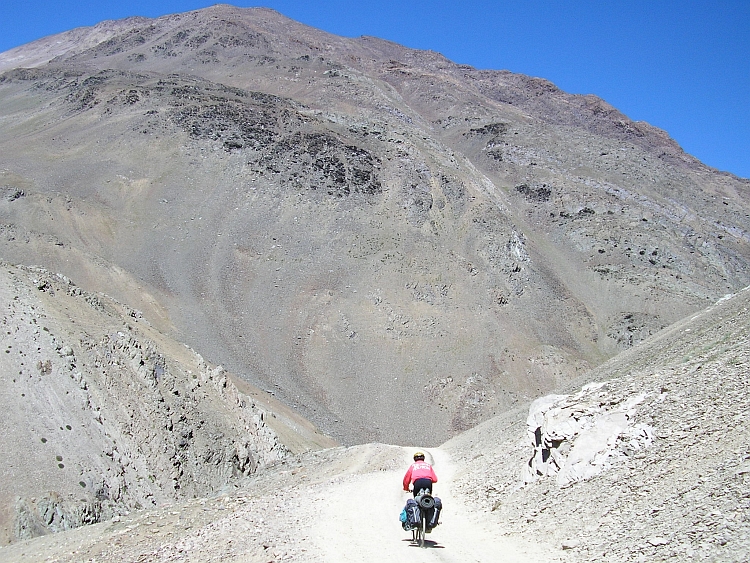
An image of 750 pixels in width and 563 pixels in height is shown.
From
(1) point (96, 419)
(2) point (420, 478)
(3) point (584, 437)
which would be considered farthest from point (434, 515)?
(1) point (96, 419)

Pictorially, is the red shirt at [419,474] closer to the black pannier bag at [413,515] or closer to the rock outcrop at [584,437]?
the black pannier bag at [413,515]

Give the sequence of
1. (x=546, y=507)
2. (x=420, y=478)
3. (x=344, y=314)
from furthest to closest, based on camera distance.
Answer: (x=344, y=314) → (x=546, y=507) → (x=420, y=478)

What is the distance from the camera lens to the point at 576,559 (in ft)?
29.1

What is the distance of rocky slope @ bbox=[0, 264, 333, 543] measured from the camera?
20250 millimetres

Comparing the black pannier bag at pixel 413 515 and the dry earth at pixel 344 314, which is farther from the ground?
the dry earth at pixel 344 314

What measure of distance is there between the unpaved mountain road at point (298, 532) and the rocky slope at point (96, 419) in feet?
13.8

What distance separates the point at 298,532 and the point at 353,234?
56.3 m

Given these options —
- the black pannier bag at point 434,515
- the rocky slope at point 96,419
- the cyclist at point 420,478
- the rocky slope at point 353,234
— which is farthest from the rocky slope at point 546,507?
the rocky slope at point 353,234

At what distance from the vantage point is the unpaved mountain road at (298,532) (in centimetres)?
992

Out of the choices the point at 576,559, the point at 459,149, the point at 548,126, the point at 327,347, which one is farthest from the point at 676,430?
the point at 548,126

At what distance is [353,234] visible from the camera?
6694 cm

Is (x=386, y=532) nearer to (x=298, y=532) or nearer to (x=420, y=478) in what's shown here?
(x=420, y=478)

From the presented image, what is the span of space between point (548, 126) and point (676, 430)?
363 ft

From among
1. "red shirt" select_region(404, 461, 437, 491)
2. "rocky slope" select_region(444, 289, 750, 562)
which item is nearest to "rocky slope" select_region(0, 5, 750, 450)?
"rocky slope" select_region(444, 289, 750, 562)
